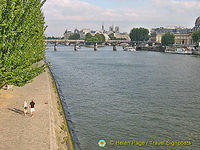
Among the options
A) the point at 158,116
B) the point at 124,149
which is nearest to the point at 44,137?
the point at 124,149

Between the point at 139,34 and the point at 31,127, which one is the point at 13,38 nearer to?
the point at 31,127

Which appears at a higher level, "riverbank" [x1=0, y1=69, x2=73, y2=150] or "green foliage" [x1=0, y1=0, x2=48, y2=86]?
"green foliage" [x1=0, y1=0, x2=48, y2=86]

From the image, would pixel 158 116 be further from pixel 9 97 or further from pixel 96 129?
pixel 9 97

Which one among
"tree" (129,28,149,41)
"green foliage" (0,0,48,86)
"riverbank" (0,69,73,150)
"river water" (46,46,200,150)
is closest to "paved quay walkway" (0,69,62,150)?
"riverbank" (0,69,73,150)

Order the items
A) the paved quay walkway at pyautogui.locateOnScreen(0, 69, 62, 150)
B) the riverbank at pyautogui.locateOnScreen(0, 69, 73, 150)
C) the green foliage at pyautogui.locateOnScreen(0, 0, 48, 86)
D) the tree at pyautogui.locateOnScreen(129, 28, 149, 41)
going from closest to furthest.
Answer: the paved quay walkway at pyautogui.locateOnScreen(0, 69, 62, 150)
the riverbank at pyautogui.locateOnScreen(0, 69, 73, 150)
the green foliage at pyautogui.locateOnScreen(0, 0, 48, 86)
the tree at pyautogui.locateOnScreen(129, 28, 149, 41)

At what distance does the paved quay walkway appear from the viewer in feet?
39.4

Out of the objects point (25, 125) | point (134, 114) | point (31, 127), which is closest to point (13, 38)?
point (25, 125)

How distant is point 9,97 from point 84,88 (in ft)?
41.9

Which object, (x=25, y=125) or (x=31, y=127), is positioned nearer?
(x=31, y=127)

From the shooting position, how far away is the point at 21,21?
55.6 ft

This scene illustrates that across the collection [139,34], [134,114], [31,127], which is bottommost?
[134,114]

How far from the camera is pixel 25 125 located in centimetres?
1451

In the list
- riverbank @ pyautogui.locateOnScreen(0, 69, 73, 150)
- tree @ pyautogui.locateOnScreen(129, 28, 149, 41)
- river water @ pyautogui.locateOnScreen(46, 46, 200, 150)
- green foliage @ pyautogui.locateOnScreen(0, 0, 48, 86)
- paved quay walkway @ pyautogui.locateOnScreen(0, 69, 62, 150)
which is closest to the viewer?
paved quay walkway @ pyautogui.locateOnScreen(0, 69, 62, 150)

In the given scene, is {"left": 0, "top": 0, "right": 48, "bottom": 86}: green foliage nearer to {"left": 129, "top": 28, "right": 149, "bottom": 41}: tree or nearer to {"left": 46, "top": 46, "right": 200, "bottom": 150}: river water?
{"left": 46, "top": 46, "right": 200, "bottom": 150}: river water
